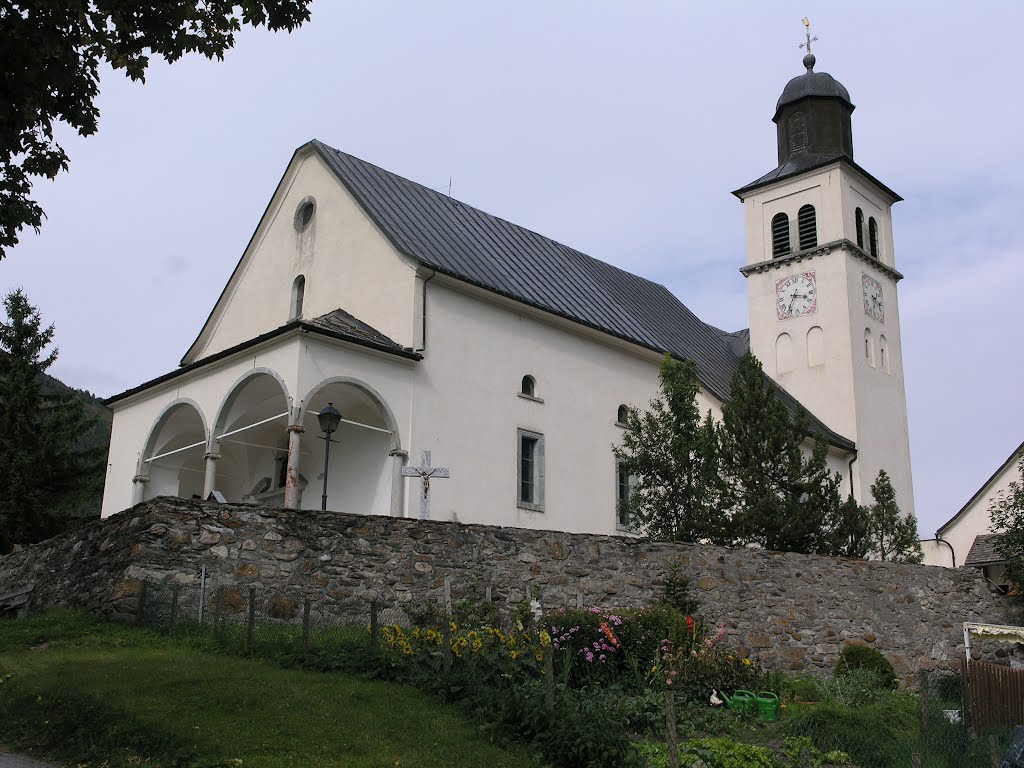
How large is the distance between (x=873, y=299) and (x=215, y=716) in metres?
29.9

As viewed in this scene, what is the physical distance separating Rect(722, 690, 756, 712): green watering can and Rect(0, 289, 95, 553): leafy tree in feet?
64.8

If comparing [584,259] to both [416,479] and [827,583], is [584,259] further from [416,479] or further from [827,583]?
[827,583]

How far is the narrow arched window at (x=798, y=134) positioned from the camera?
37594 mm

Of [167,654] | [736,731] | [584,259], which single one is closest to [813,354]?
[584,259]

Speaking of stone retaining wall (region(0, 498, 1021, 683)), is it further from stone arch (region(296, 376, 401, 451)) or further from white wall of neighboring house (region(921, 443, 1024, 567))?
white wall of neighboring house (region(921, 443, 1024, 567))

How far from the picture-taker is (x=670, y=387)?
20.9m

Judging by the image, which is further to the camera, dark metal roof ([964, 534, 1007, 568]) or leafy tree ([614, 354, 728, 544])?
dark metal roof ([964, 534, 1007, 568])

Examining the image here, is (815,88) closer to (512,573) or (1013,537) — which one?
(1013,537)

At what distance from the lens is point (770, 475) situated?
2061 centimetres

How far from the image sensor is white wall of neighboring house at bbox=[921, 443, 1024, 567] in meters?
34.4

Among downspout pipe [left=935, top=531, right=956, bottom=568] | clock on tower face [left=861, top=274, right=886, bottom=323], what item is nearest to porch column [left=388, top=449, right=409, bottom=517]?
downspout pipe [left=935, top=531, right=956, bottom=568]

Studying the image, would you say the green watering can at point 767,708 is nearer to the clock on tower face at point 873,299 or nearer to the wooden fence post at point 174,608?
the wooden fence post at point 174,608

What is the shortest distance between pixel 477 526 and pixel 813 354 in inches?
844

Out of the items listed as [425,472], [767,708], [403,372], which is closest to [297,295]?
[403,372]
